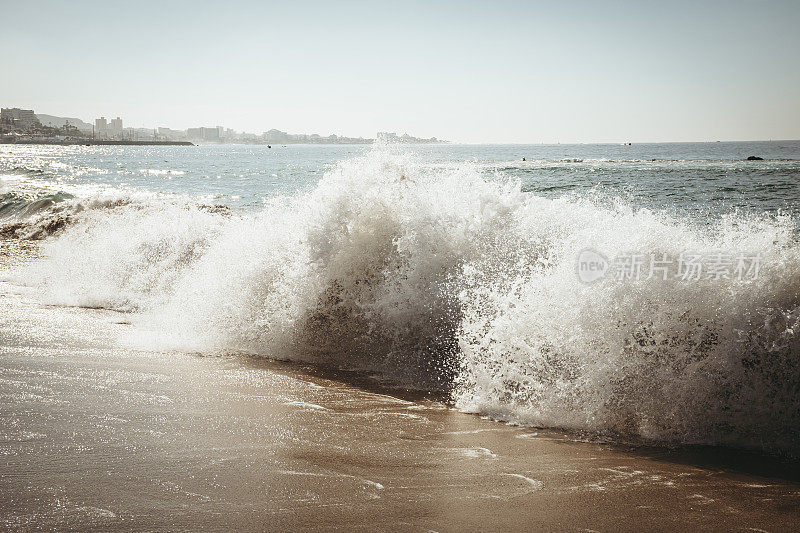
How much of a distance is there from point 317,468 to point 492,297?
2.33 m

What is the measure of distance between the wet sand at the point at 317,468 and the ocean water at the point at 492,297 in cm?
43

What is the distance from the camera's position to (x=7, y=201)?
1803 centimetres

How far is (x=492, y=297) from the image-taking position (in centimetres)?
477

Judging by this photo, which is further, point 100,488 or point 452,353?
point 452,353

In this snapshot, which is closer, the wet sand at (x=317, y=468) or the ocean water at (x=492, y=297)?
the wet sand at (x=317, y=468)

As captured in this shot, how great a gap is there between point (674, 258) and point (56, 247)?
10.6 m

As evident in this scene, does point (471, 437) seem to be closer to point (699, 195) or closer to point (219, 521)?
point (219, 521)

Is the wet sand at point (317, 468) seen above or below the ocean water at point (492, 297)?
below

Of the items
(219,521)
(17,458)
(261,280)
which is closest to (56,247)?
(261,280)

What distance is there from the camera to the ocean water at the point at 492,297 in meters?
3.70

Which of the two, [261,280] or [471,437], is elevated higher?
[261,280]

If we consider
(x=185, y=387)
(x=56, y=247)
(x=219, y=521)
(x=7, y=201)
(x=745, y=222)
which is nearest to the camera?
(x=219, y=521)

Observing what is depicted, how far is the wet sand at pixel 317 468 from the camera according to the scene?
2553 millimetres

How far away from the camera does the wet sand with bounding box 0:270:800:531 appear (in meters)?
2.55
